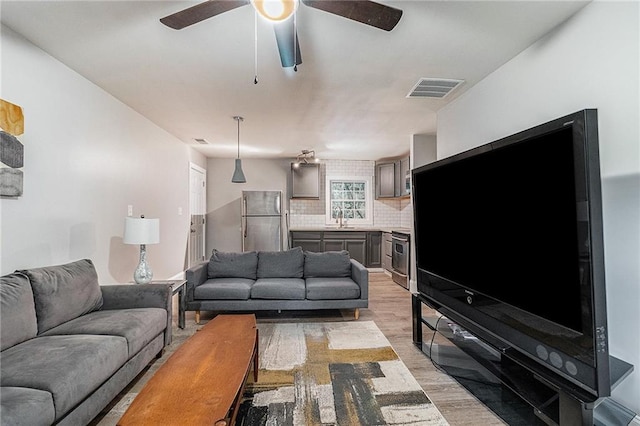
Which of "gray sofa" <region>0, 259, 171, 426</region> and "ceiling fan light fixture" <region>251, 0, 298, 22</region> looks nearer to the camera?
"ceiling fan light fixture" <region>251, 0, 298, 22</region>

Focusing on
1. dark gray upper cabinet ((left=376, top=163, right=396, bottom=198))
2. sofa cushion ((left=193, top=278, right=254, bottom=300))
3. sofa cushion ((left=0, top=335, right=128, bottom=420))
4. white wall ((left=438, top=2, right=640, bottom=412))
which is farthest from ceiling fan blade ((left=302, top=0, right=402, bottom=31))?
dark gray upper cabinet ((left=376, top=163, right=396, bottom=198))

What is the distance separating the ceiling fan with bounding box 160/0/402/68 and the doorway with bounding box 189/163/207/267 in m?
4.60

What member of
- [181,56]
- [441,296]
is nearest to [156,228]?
[181,56]

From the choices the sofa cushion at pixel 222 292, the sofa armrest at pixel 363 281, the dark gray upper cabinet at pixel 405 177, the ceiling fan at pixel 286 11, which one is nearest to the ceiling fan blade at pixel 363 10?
the ceiling fan at pixel 286 11

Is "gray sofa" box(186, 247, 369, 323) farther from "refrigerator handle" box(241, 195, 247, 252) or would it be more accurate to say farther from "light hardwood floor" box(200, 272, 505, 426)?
"refrigerator handle" box(241, 195, 247, 252)

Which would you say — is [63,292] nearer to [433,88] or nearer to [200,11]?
[200,11]

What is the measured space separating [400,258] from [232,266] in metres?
2.86

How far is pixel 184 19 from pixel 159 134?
3269 mm

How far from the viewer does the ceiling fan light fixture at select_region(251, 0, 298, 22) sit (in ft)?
4.29

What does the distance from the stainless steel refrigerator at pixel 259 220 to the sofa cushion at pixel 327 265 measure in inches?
101

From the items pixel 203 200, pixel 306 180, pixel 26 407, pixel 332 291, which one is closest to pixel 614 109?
pixel 332 291

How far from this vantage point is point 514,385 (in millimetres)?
1730

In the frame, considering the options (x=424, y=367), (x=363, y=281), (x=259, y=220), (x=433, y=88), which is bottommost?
(x=424, y=367)

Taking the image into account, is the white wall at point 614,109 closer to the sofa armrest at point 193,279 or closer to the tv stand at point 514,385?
the tv stand at point 514,385
